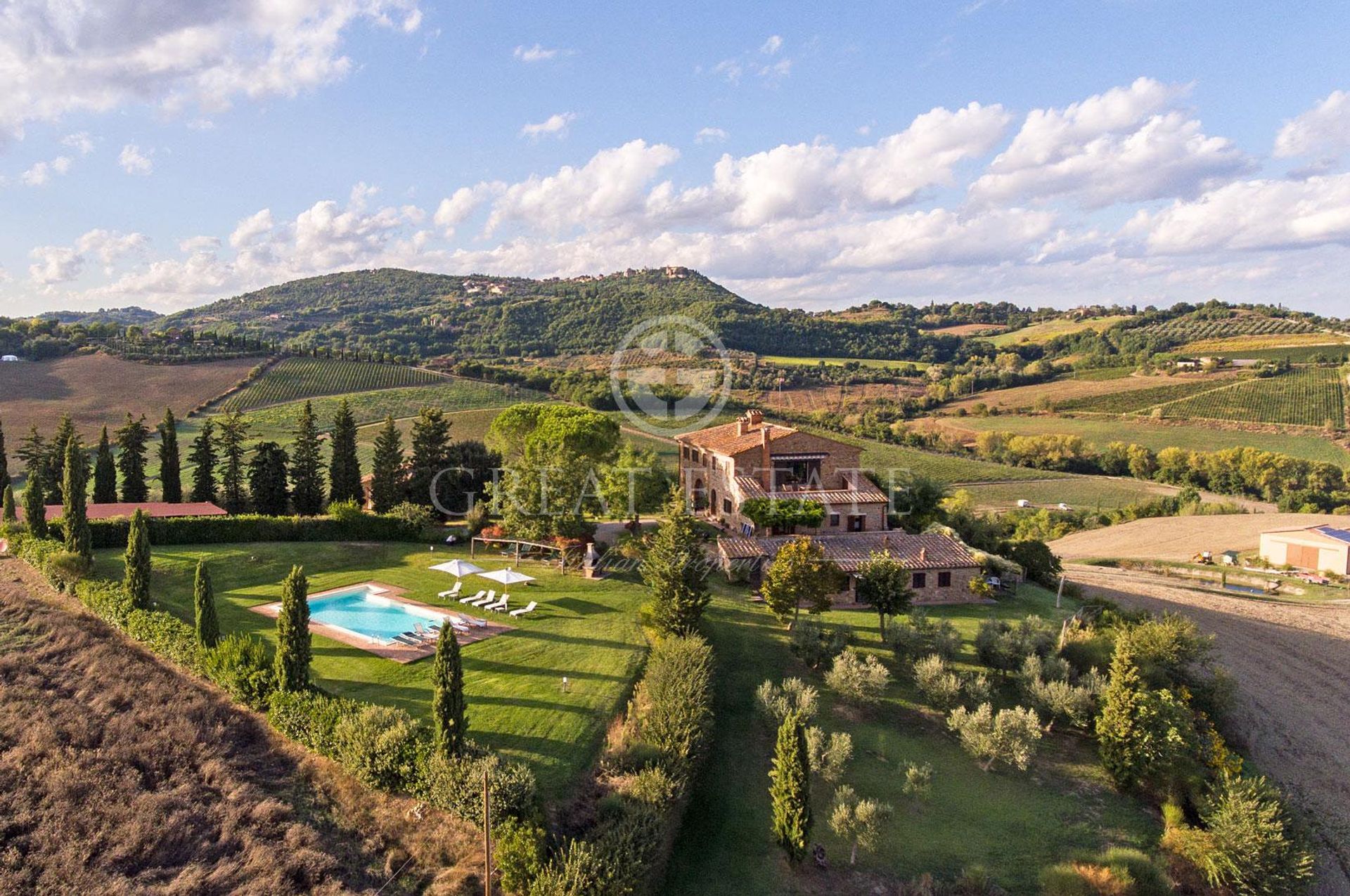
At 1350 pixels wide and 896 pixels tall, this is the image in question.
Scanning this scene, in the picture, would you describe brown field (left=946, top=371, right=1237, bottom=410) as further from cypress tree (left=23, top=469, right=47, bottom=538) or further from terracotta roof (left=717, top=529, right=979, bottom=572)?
cypress tree (left=23, top=469, right=47, bottom=538)

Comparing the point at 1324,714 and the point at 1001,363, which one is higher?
the point at 1001,363

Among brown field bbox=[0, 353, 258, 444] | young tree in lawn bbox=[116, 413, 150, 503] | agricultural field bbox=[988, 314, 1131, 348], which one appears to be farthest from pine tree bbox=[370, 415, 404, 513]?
agricultural field bbox=[988, 314, 1131, 348]

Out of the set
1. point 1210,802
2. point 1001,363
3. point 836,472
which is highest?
point 1001,363

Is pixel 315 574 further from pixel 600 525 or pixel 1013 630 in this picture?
pixel 1013 630

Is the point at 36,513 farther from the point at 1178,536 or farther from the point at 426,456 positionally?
the point at 1178,536

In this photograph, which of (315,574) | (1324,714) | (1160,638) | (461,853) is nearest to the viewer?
(461,853)

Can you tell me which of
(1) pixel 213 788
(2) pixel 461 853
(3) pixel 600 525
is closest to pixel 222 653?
(1) pixel 213 788
